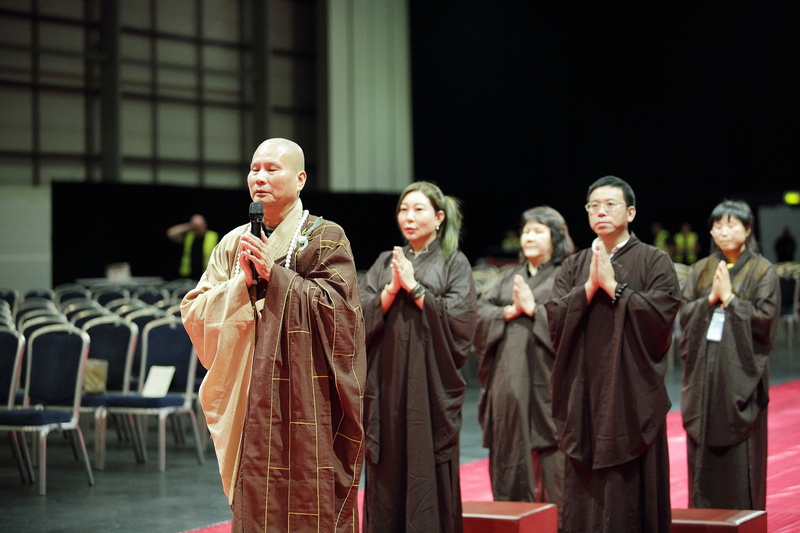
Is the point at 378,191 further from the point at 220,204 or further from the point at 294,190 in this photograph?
the point at 294,190

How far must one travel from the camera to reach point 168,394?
5.98 meters

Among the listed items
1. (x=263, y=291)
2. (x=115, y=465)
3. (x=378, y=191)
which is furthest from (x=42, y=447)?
(x=378, y=191)

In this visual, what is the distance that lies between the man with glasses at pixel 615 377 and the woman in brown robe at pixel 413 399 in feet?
1.33

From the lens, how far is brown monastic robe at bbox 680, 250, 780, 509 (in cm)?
421

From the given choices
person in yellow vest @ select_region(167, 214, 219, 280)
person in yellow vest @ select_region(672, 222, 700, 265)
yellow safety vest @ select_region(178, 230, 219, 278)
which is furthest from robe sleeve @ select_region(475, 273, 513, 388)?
person in yellow vest @ select_region(672, 222, 700, 265)

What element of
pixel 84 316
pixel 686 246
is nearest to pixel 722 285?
pixel 84 316

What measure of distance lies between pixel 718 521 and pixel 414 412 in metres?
1.21

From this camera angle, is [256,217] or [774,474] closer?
[256,217]

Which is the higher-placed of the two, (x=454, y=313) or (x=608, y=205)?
(x=608, y=205)

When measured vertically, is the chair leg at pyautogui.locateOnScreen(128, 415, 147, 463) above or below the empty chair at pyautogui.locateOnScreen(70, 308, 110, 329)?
below

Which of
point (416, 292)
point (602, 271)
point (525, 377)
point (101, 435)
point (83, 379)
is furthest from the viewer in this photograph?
point (101, 435)

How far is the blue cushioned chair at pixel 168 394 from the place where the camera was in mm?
5582

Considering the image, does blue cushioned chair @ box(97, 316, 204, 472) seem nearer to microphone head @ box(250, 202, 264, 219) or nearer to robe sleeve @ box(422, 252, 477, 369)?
robe sleeve @ box(422, 252, 477, 369)

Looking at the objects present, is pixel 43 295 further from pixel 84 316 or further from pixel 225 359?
pixel 225 359
